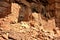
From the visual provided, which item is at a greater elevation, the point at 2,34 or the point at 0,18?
the point at 0,18

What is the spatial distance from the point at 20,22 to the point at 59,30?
0.80 metres

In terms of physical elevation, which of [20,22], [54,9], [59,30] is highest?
[54,9]

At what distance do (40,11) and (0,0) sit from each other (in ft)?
2.91

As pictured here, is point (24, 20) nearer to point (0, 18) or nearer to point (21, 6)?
point (21, 6)

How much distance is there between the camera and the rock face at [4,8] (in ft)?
7.14

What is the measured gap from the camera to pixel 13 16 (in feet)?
7.39

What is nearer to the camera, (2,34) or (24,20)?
(2,34)

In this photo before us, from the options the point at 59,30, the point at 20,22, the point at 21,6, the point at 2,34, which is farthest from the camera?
the point at 59,30

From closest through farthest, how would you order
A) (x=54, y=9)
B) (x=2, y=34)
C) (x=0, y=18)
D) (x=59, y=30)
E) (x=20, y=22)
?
(x=2, y=34) < (x=0, y=18) < (x=20, y=22) < (x=59, y=30) < (x=54, y=9)

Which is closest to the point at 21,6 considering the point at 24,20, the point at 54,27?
the point at 24,20

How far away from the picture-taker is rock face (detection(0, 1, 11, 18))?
2.18 meters

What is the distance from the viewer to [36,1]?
2.77 meters

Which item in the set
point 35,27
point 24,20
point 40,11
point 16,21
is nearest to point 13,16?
point 16,21

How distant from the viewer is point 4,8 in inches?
86.7
